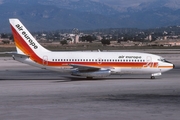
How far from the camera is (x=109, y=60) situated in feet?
159

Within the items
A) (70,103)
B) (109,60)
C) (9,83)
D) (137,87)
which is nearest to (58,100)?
(70,103)

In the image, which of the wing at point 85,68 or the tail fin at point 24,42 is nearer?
the wing at point 85,68

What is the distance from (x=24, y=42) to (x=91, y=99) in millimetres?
16889

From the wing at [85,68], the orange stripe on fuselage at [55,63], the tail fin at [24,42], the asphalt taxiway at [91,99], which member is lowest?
the asphalt taxiway at [91,99]

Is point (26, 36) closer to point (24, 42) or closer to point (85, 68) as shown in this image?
point (24, 42)

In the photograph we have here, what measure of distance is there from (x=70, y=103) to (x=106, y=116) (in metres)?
5.23

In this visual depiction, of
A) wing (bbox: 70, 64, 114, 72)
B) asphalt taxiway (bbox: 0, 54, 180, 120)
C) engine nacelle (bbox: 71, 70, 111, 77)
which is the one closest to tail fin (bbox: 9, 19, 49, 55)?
asphalt taxiway (bbox: 0, 54, 180, 120)

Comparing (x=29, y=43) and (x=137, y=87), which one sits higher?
(x=29, y=43)

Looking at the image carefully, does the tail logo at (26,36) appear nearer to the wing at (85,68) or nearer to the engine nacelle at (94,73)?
the wing at (85,68)

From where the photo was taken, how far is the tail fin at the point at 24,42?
48312 mm

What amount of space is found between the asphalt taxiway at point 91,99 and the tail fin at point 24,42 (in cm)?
299

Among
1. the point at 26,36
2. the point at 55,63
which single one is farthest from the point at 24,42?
the point at 55,63

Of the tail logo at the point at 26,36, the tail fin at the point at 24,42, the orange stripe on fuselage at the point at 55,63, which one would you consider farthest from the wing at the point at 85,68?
the tail logo at the point at 26,36

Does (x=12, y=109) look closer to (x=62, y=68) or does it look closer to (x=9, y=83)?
(x=9, y=83)
